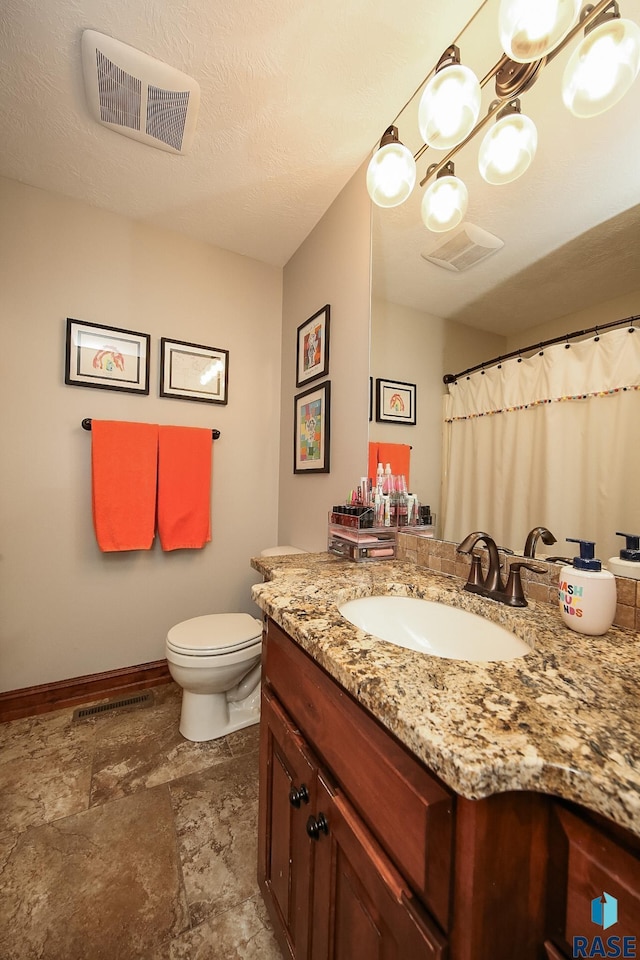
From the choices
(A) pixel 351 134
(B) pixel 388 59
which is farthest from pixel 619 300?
(A) pixel 351 134

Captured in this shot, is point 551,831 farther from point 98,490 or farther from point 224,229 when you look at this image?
point 224,229

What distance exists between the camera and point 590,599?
64 cm

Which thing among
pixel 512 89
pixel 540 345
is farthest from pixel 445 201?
pixel 540 345

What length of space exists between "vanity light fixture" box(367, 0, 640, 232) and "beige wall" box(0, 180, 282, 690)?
60cm

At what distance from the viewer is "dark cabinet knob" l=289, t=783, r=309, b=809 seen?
67 centimetres

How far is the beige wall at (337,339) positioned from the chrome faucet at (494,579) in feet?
2.10

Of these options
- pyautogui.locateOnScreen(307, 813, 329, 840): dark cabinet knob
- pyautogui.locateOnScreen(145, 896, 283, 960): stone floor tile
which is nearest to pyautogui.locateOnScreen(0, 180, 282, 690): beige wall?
pyautogui.locateOnScreen(145, 896, 283, 960): stone floor tile

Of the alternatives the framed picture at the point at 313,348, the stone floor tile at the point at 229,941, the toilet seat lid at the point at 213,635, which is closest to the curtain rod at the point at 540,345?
the framed picture at the point at 313,348

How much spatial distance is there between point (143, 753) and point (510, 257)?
2198 mm

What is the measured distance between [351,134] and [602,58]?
940 mm

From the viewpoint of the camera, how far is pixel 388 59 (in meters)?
1.16

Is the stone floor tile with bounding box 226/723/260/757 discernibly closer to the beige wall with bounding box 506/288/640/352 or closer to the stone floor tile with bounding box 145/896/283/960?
the stone floor tile with bounding box 145/896/283/960

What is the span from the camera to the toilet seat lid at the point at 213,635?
1.44 meters

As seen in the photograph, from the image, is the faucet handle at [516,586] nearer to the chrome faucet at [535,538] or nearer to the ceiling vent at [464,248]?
the chrome faucet at [535,538]
